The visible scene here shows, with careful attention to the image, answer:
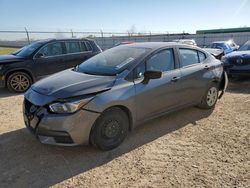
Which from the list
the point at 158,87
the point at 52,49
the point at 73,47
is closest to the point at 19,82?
the point at 52,49

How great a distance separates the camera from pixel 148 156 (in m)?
3.78

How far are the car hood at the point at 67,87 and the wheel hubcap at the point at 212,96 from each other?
274cm

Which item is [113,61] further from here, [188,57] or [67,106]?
[188,57]

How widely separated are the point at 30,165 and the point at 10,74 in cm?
519

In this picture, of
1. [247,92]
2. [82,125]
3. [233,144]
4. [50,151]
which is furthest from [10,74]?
[247,92]

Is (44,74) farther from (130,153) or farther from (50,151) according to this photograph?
(130,153)

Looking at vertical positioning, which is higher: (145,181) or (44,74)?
(44,74)

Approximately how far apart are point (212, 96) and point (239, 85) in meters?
3.23

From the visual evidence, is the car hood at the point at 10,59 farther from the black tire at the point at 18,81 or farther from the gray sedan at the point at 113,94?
the gray sedan at the point at 113,94

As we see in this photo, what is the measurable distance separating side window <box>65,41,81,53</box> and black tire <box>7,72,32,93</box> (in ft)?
5.75

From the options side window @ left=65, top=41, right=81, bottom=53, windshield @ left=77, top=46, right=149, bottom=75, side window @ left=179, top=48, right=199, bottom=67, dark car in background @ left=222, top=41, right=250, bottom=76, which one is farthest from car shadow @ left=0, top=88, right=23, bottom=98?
dark car in background @ left=222, top=41, right=250, bottom=76

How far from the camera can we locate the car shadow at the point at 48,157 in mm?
3273

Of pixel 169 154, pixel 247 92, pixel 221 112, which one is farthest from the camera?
pixel 247 92

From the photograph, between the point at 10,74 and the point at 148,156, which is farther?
the point at 10,74
